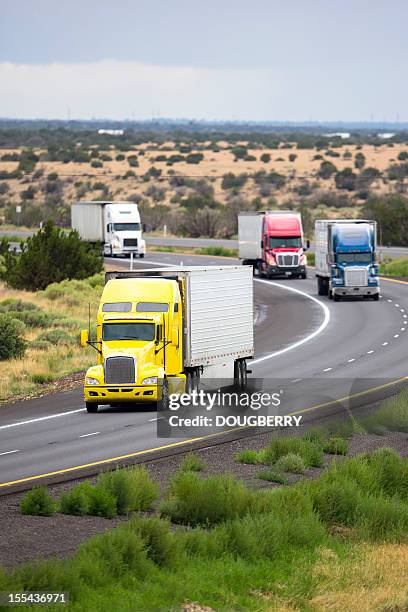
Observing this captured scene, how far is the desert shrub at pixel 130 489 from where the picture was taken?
2008 cm

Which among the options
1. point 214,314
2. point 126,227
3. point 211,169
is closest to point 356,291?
point 214,314

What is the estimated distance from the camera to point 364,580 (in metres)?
16.8

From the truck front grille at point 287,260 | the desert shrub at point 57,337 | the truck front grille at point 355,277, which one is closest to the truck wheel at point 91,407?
the desert shrub at point 57,337

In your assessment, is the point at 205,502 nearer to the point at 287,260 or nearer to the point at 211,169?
the point at 287,260

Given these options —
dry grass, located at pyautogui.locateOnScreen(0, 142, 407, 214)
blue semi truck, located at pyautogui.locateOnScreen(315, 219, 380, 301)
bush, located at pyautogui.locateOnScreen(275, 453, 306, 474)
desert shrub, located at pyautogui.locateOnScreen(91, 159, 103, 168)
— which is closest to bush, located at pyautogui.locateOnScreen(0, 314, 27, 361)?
bush, located at pyautogui.locateOnScreen(275, 453, 306, 474)

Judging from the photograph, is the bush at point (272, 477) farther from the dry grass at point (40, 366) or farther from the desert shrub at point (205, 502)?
the dry grass at point (40, 366)

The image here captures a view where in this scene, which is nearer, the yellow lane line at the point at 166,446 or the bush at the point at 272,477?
the bush at the point at 272,477

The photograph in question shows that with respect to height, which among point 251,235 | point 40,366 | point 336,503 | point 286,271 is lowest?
point 286,271

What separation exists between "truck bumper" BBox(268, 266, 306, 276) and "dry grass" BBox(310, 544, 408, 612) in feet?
179

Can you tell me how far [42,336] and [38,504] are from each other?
26304 mm

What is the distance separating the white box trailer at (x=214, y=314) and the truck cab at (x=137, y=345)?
0.39 m

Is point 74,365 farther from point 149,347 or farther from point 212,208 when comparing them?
point 212,208

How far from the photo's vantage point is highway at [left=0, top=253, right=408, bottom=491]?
1021 inches

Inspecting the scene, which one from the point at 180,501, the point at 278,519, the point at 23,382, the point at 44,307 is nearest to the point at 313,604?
the point at 278,519
